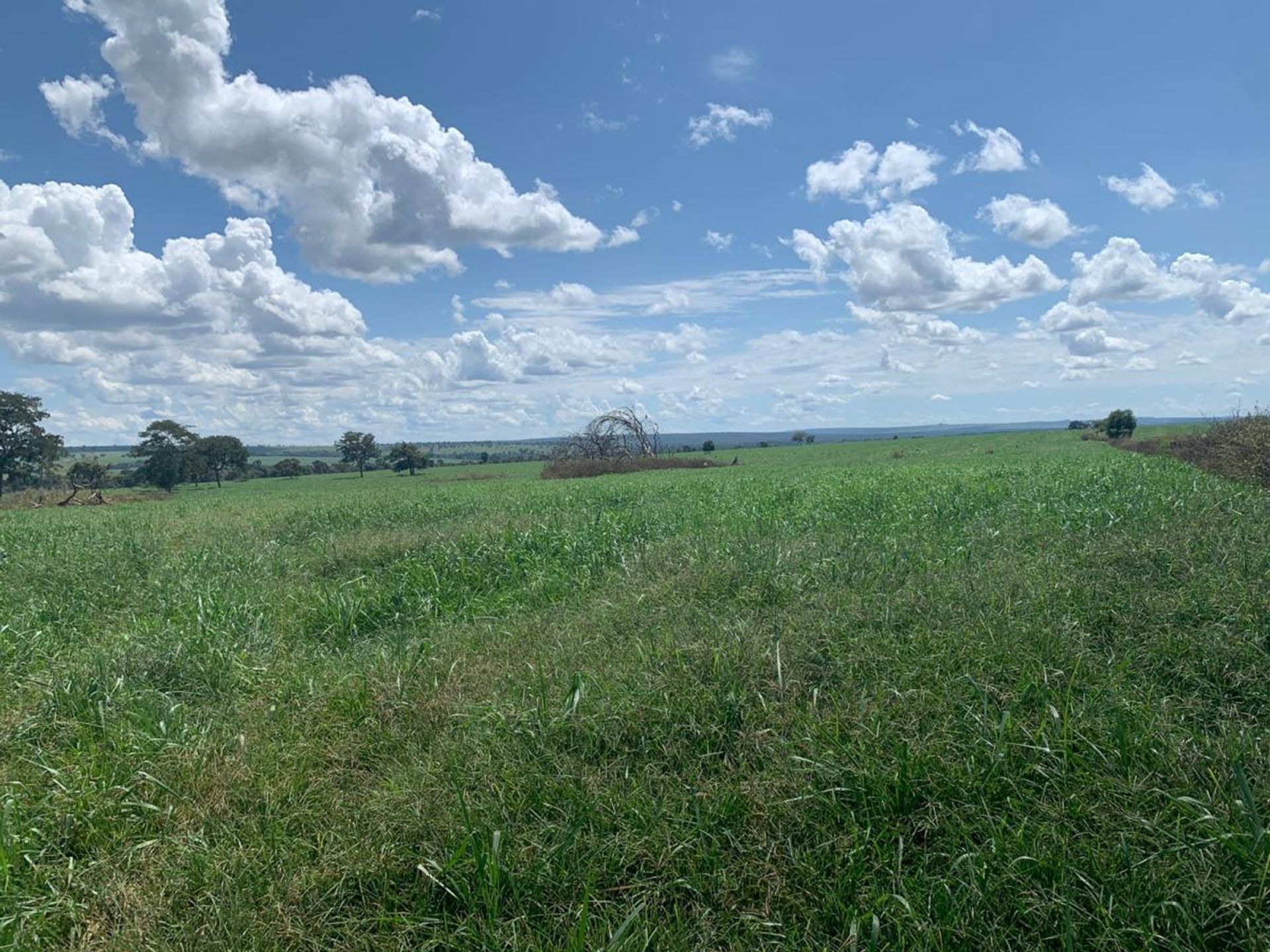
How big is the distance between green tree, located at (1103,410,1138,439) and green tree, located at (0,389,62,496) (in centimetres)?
9033

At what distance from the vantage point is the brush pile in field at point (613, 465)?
1998 inches

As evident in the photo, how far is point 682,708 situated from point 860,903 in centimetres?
172

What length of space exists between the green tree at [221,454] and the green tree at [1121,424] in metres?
84.5

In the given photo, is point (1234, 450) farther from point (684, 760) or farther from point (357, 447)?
point (357, 447)

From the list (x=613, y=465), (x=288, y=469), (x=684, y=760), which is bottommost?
(x=684, y=760)

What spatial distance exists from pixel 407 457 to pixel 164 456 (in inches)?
910

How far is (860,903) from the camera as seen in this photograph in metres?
3.18

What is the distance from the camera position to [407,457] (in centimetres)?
7969

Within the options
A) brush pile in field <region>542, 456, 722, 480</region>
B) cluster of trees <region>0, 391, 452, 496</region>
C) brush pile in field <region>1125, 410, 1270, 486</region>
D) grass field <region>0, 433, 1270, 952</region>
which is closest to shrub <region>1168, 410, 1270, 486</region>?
brush pile in field <region>1125, 410, 1270, 486</region>

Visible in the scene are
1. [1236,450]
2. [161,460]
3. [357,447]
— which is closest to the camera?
[1236,450]

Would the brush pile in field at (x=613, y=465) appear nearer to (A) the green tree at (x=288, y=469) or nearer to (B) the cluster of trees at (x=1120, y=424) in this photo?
(B) the cluster of trees at (x=1120, y=424)

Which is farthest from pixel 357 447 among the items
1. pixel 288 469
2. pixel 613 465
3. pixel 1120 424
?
pixel 1120 424

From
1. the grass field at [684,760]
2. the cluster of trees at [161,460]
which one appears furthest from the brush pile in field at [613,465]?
the grass field at [684,760]

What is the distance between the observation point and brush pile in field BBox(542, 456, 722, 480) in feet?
167
